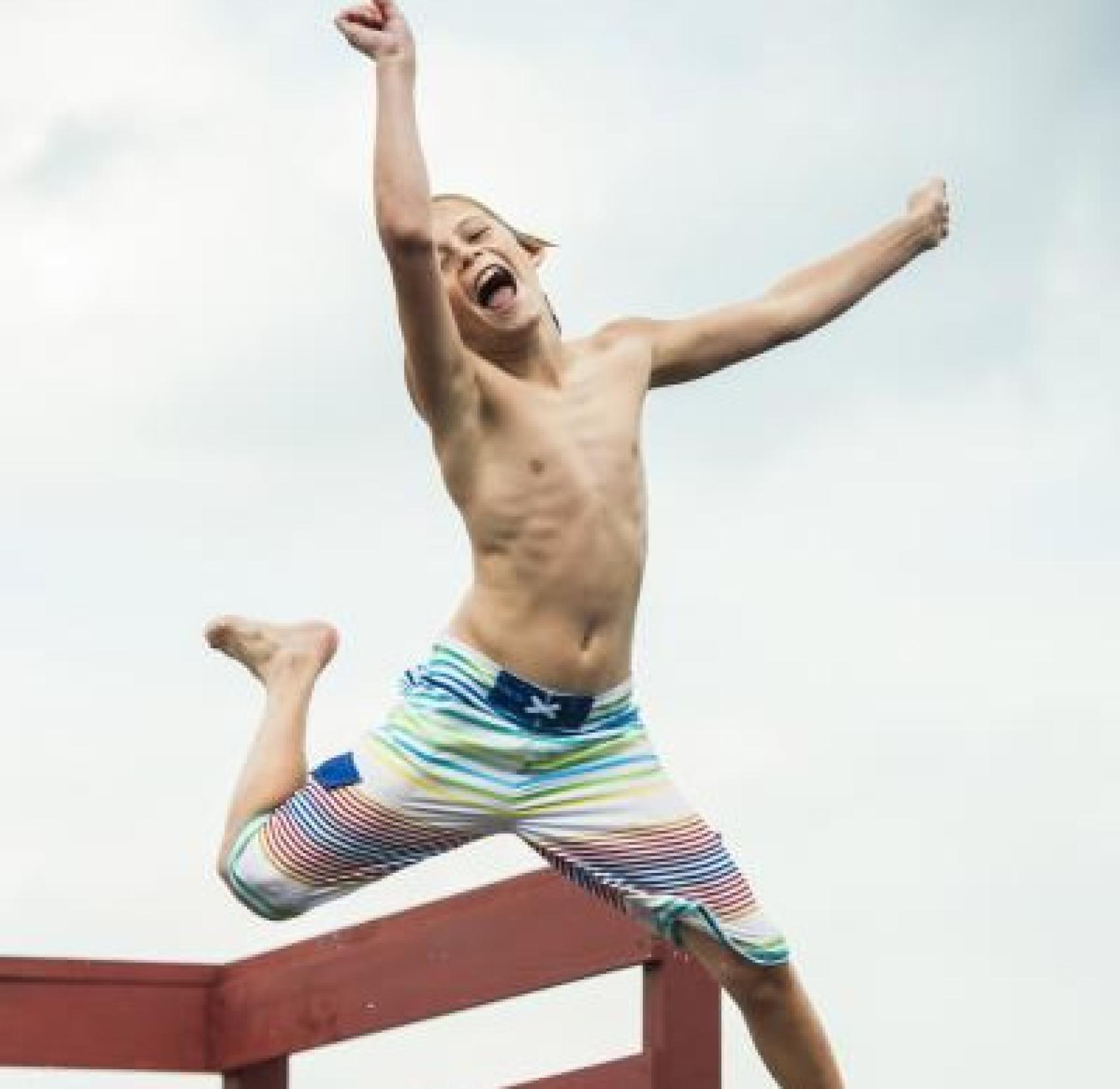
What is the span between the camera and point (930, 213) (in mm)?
6230

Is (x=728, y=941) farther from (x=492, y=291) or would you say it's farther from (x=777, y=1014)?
(x=492, y=291)

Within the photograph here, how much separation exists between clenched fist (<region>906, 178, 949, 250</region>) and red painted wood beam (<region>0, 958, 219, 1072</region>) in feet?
8.56

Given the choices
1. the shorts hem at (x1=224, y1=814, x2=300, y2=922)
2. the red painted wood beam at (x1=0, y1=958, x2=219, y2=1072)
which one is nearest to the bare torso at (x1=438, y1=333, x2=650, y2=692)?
the shorts hem at (x1=224, y1=814, x2=300, y2=922)

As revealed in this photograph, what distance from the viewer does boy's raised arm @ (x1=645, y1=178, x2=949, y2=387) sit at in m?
6.02

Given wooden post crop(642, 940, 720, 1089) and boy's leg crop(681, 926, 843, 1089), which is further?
wooden post crop(642, 940, 720, 1089)

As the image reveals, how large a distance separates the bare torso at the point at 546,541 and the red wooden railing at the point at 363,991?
36.4 inches

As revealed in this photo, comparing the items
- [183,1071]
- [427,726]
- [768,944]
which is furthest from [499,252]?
[183,1071]

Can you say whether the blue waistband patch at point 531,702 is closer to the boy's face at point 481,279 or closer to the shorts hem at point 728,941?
the shorts hem at point 728,941

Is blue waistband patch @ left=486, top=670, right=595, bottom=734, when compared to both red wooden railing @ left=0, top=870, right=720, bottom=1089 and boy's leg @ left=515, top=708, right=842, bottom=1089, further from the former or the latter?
red wooden railing @ left=0, top=870, right=720, bottom=1089

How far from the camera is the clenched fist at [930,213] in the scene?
6.22 m

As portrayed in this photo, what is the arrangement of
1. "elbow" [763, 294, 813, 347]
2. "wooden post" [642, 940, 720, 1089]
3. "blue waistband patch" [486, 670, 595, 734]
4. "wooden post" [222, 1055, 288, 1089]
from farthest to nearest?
"wooden post" [222, 1055, 288, 1089], "wooden post" [642, 940, 720, 1089], "elbow" [763, 294, 813, 347], "blue waistband patch" [486, 670, 595, 734]

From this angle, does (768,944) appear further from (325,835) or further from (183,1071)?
(183,1071)

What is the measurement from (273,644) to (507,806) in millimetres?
627

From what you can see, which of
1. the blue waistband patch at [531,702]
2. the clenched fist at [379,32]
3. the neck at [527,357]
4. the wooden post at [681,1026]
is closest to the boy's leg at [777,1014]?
the blue waistband patch at [531,702]
